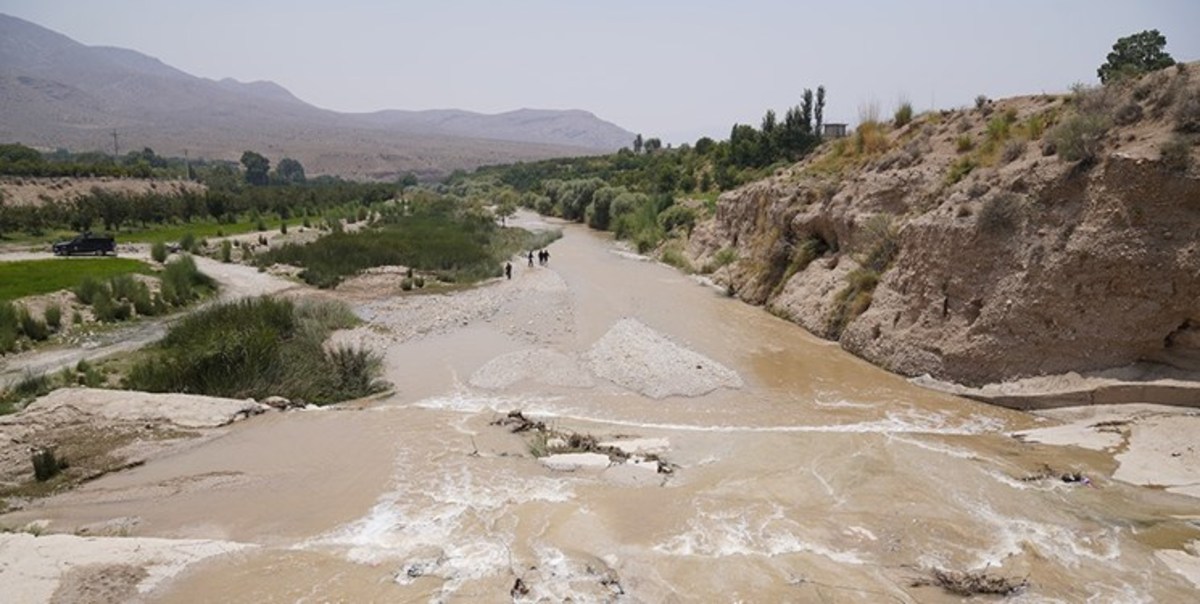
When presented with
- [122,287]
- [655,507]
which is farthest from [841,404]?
[122,287]

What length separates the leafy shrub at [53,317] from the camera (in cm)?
2073

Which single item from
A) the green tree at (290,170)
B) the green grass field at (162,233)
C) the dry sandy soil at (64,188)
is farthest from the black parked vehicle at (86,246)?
the green tree at (290,170)

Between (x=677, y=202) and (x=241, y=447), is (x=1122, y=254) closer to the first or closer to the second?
(x=241, y=447)

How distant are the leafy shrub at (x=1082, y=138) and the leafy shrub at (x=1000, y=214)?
5.10 ft

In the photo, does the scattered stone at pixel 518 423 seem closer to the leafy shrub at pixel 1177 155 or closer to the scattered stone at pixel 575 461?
the scattered stone at pixel 575 461

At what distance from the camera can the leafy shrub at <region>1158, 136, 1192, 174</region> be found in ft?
49.9

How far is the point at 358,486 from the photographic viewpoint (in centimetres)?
1172

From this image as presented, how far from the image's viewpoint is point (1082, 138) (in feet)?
56.9

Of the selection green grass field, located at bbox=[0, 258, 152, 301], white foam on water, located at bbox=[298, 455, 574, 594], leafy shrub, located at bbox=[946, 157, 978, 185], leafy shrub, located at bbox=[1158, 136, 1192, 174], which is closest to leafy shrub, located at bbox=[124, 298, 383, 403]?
white foam on water, located at bbox=[298, 455, 574, 594]

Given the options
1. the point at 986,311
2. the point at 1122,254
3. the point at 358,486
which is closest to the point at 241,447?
the point at 358,486

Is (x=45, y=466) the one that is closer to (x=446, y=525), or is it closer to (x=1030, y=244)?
(x=446, y=525)

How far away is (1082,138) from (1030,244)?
2936mm

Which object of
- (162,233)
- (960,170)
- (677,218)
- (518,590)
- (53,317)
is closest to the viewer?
(518,590)

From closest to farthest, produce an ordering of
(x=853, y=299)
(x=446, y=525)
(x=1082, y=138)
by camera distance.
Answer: (x=446, y=525) → (x=1082, y=138) → (x=853, y=299)
